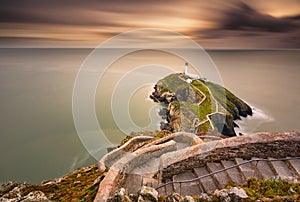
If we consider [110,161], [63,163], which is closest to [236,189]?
[110,161]

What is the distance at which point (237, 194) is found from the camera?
13.3ft

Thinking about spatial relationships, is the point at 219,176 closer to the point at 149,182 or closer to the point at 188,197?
the point at 188,197

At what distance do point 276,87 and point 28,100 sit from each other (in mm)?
79610

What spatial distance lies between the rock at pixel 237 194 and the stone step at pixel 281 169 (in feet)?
5.05

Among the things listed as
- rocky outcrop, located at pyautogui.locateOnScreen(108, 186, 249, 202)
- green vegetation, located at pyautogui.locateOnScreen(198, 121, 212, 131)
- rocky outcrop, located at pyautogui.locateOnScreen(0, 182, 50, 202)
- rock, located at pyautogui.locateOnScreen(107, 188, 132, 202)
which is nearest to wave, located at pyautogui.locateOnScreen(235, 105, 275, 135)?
green vegetation, located at pyautogui.locateOnScreen(198, 121, 212, 131)

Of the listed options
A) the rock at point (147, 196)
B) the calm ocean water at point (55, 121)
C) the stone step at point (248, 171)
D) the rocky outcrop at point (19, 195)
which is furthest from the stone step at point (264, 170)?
the calm ocean water at point (55, 121)

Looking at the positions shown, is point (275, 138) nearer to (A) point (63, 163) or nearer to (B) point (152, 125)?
(A) point (63, 163)

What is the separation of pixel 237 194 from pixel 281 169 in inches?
77.4

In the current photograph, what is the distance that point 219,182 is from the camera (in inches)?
206

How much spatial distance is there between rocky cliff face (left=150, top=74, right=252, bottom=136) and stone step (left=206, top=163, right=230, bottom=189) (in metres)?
24.6

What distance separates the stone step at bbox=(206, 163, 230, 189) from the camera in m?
5.17

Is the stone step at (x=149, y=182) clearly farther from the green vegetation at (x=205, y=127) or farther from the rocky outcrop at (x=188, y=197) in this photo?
the green vegetation at (x=205, y=127)

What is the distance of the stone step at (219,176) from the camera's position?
5171mm

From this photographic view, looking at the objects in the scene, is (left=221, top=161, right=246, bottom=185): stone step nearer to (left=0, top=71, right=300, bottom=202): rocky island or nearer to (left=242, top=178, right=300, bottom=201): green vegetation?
(left=0, top=71, right=300, bottom=202): rocky island
